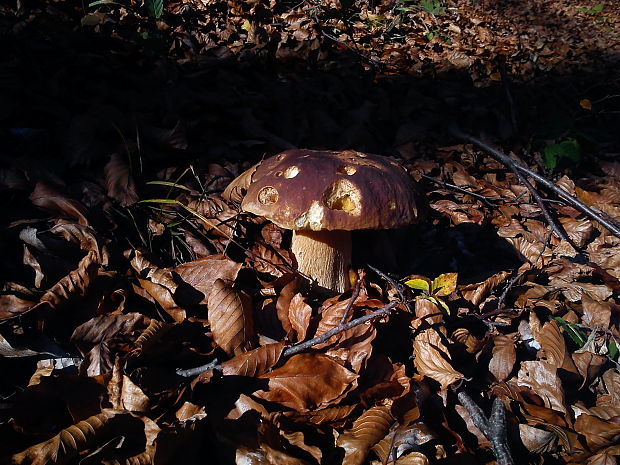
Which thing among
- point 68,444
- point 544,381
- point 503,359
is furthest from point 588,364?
point 68,444

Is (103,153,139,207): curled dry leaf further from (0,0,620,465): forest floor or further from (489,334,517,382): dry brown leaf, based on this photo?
(489,334,517,382): dry brown leaf

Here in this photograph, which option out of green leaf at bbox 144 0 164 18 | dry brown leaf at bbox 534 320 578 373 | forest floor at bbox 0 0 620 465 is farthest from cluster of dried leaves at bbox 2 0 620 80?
dry brown leaf at bbox 534 320 578 373

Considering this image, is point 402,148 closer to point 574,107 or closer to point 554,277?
point 554,277

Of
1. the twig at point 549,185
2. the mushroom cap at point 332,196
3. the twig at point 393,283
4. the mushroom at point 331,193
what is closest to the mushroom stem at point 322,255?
the mushroom at point 331,193

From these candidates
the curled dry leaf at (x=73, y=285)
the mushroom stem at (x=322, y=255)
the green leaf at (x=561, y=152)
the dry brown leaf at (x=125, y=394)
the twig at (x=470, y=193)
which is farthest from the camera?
the green leaf at (x=561, y=152)

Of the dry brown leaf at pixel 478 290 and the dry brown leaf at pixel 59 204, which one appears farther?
the dry brown leaf at pixel 478 290

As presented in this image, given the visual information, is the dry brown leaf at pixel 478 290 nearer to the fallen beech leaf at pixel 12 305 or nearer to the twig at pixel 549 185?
the twig at pixel 549 185

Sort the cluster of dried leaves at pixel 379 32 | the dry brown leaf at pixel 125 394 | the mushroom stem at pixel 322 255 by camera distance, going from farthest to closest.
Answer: the cluster of dried leaves at pixel 379 32, the mushroom stem at pixel 322 255, the dry brown leaf at pixel 125 394

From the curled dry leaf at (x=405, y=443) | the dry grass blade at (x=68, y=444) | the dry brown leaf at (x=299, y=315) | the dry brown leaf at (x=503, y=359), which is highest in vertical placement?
the dry grass blade at (x=68, y=444)
